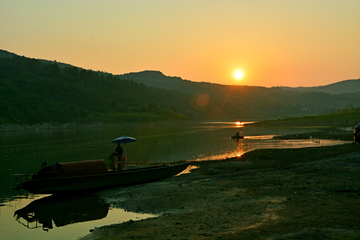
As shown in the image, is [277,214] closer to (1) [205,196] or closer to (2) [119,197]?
(1) [205,196]

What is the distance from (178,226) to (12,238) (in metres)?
7.05

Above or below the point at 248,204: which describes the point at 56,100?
above

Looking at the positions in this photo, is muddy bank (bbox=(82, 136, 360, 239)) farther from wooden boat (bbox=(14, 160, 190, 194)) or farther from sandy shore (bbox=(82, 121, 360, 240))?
wooden boat (bbox=(14, 160, 190, 194))

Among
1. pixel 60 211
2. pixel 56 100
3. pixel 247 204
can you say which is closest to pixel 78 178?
pixel 60 211

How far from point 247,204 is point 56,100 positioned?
153m

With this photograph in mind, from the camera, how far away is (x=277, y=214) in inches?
397

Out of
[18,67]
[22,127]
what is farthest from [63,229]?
[18,67]

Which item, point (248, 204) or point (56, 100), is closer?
point (248, 204)

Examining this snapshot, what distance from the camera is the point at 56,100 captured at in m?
150

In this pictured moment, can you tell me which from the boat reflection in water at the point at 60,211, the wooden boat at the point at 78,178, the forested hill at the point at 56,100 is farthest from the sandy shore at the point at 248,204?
the forested hill at the point at 56,100

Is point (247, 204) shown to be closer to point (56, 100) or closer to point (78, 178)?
point (78, 178)

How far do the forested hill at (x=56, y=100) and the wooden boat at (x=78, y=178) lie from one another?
109 m

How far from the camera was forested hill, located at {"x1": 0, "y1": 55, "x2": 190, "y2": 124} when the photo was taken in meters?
125

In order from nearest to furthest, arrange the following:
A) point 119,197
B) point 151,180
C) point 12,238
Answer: point 12,238 → point 119,197 → point 151,180
